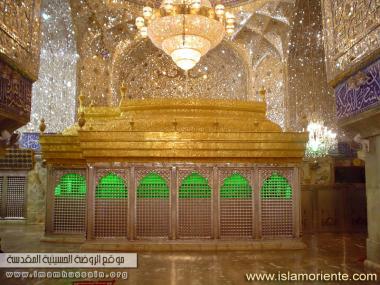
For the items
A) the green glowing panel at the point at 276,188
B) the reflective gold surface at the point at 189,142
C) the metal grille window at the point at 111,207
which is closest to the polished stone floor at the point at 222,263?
the metal grille window at the point at 111,207

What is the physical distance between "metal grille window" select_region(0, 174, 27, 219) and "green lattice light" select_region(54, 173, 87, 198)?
14.8ft

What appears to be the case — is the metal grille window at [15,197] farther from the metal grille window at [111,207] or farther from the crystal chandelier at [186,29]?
the crystal chandelier at [186,29]

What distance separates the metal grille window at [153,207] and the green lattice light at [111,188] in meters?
0.27

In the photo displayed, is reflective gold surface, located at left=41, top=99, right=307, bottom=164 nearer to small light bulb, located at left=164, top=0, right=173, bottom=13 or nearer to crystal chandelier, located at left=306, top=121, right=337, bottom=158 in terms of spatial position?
small light bulb, located at left=164, top=0, right=173, bottom=13

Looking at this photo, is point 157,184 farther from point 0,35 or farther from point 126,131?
point 0,35

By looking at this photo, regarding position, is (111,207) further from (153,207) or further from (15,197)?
(15,197)

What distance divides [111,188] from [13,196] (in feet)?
20.0

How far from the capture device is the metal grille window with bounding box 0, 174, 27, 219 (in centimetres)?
1077

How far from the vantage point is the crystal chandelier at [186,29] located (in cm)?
798

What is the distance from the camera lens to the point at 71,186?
7.06 metres

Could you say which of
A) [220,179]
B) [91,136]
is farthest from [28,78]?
[220,179]

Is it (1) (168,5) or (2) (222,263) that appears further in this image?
(1) (168,5)

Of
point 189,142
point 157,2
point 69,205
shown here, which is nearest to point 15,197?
point 69,205

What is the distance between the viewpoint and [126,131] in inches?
240
